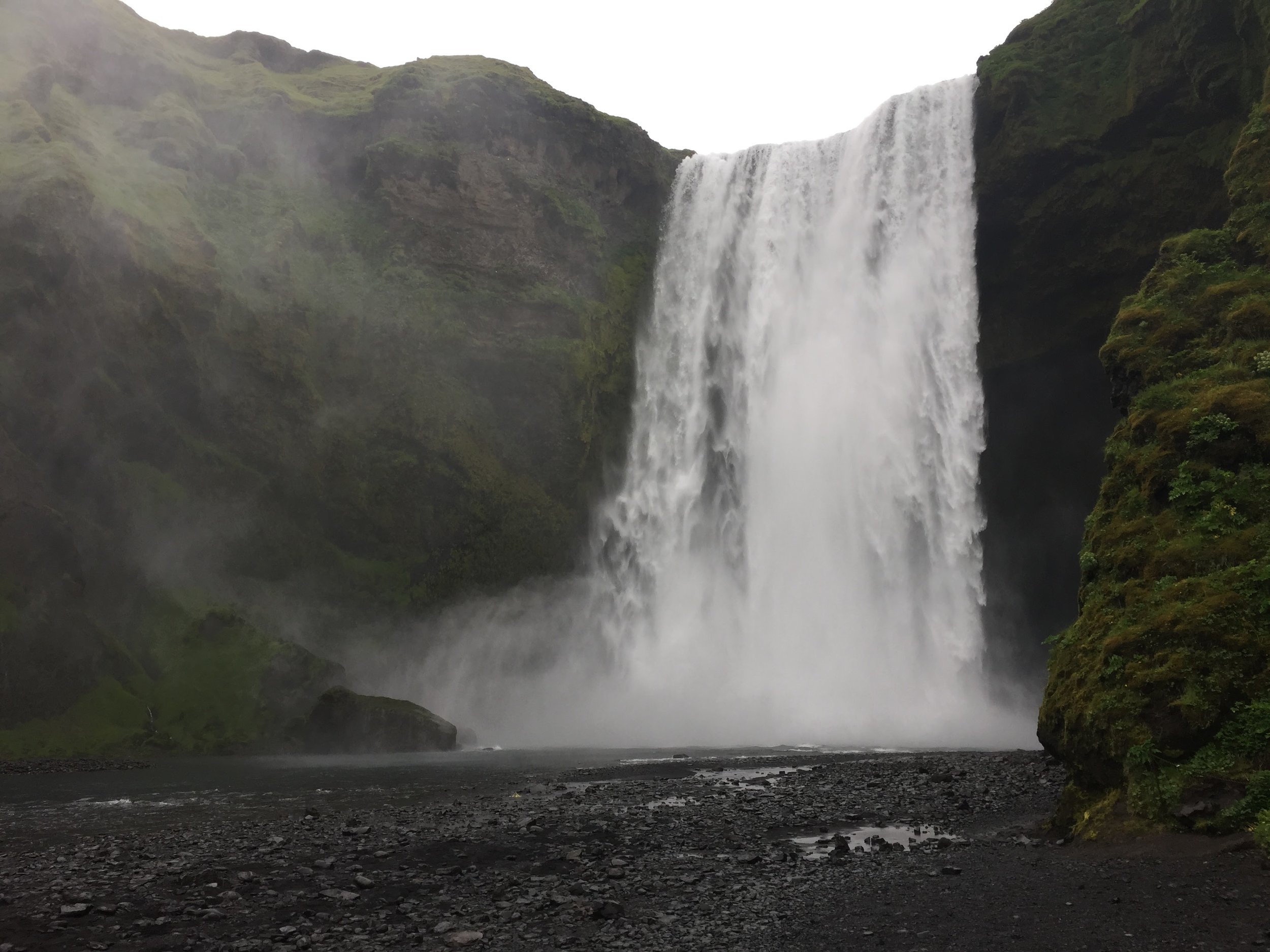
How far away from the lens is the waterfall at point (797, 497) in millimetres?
42781

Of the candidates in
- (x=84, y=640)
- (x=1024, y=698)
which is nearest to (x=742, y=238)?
(x=1024, y=698)

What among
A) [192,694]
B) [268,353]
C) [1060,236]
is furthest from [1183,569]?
[268,353]

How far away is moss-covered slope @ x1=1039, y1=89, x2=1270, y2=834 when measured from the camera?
1091 cm

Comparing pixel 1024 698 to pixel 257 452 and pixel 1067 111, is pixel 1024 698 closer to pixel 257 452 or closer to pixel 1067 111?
pixel 1067 111

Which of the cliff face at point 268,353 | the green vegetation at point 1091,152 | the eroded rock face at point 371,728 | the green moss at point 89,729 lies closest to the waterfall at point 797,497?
the green vegetation at point 1091,152

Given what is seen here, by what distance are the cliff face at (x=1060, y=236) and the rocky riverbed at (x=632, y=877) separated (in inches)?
1204

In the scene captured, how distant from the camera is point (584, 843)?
13.7 m

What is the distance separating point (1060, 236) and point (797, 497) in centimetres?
1877

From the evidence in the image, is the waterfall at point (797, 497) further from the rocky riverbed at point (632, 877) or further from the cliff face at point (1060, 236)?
the rocky riverbed at point (632, 877)

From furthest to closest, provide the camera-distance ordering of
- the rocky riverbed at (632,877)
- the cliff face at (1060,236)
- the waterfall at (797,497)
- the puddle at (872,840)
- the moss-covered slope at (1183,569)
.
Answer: the waterfall at (797,497) → the cliff face at (1060,236) → the puddle at (872,840) → the moss-covered slope at (1183,569) → the rocky riverbed at (632,877)

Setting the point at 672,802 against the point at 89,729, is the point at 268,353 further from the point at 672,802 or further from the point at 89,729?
the point at 672,802

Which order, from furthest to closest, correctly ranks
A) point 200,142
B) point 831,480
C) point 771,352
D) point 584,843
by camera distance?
1. point 200,142
2. point 771,352
3. point 831,480
4. point 584,843

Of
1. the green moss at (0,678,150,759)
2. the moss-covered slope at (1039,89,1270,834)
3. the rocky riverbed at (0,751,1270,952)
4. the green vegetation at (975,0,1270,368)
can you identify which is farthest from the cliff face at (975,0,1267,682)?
the green moss at (0,678,150,759)

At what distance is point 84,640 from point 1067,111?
181 ft
